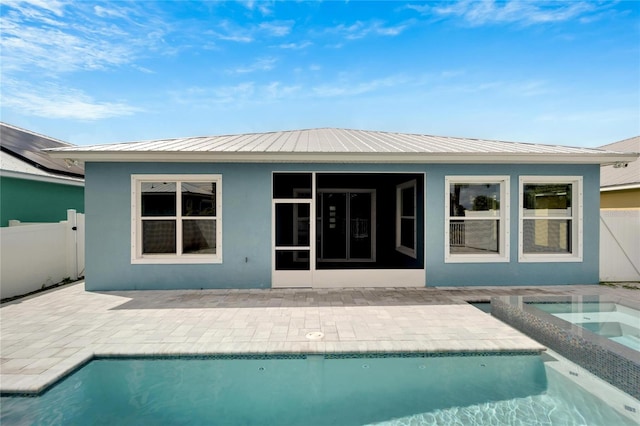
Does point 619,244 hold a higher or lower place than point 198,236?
lower

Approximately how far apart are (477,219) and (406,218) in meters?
2.09

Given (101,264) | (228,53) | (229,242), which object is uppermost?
(228,53)

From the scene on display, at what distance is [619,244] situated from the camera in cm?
778

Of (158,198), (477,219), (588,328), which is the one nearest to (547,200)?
(477,219)

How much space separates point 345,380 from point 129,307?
435 cm

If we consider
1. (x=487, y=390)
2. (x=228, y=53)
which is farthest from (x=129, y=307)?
(x=228, y=53)

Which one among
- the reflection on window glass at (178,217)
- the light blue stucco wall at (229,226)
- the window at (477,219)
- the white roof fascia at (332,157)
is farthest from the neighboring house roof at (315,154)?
the reflection on window glass at (178,217)

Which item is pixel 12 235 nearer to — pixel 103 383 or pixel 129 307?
pixel 129 307

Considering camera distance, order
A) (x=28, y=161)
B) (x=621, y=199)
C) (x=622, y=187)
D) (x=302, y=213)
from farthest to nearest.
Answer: (x=621, y=199) → (x=622, y=187) → (x=28, y=161) → (x=302, y=213)

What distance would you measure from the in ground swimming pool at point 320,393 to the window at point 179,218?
3353 mm

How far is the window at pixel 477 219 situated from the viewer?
7.25m

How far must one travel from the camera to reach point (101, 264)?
22.6 feet

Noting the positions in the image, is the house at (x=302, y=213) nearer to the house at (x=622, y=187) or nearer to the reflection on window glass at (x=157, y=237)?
the reflection on window glass at (x=157, y=237)

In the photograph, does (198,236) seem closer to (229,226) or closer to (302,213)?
(229,226)
